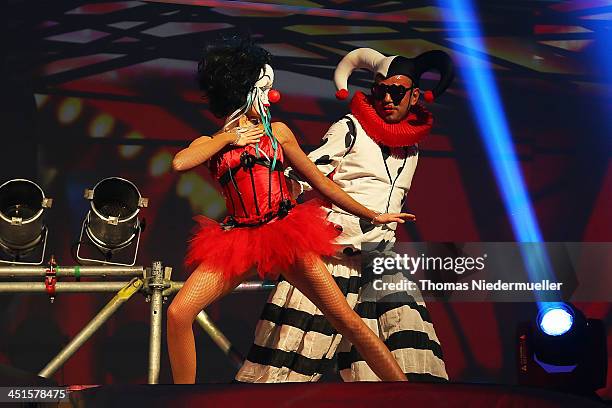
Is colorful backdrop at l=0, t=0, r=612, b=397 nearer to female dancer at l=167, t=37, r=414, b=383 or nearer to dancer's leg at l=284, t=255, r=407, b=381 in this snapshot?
female dancer at l=167, t=37, r=414, b=383

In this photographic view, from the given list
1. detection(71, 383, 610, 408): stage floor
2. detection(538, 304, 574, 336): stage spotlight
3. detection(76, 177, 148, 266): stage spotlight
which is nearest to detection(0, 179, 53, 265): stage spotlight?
detection(76, 177, 148, 266): stage spotlight

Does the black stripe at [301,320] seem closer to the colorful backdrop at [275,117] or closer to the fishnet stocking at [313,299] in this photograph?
the fishnet stocking at [313,299]

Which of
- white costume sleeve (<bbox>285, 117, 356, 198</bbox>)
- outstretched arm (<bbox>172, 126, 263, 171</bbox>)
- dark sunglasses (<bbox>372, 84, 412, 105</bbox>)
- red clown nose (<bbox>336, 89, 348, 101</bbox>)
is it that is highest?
dark sunglasses (<bbox>372, 84, 412, 105</bbox>)

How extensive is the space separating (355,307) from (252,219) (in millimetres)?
780

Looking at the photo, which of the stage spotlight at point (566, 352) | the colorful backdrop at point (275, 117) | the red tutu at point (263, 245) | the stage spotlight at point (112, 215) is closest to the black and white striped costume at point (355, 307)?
the stage spotlight at point (566, 352)

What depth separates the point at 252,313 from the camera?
5.80 m

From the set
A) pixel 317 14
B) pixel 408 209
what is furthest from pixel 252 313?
pixel 317 14

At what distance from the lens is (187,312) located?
3982mm

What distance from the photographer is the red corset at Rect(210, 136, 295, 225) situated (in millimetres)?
4137

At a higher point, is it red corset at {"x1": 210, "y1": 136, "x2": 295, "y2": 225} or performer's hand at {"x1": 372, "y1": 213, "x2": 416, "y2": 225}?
red corset at {"x1": 210, "y1": 136, "x2": 295, "y2": 225}

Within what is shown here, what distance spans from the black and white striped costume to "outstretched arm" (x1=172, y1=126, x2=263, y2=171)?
23.7 inches

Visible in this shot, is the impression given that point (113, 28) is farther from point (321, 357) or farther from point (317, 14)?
point (321, 357)

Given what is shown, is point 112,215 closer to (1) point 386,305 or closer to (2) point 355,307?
(2) point 355,307

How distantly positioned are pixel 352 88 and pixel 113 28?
1237 mm
